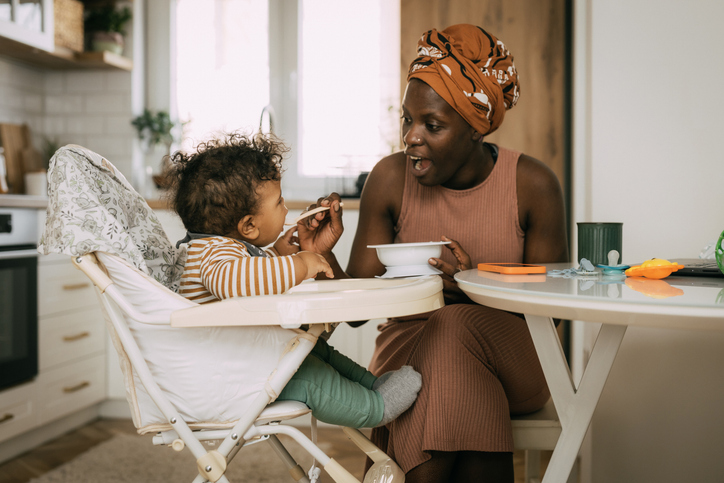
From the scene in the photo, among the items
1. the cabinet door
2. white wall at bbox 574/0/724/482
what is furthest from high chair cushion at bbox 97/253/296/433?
the cabinet door

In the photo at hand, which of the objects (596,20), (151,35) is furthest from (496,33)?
(151,35)

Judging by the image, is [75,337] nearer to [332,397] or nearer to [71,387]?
[71,387]

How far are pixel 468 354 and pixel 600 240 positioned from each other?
1.13 ft

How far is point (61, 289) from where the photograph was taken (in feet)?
7.94

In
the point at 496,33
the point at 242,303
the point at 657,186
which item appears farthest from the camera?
the point at 496,33

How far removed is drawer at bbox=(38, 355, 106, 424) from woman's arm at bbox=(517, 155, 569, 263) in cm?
198

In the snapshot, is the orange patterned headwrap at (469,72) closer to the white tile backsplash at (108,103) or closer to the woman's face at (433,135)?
the woman's face at (433,135)

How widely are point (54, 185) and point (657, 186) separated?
1550 mm

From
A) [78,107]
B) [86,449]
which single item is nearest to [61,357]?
[86,449]

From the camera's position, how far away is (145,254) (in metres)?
1.19

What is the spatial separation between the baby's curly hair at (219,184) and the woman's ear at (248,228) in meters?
0.01

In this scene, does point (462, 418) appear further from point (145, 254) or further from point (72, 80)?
point (72, 80)

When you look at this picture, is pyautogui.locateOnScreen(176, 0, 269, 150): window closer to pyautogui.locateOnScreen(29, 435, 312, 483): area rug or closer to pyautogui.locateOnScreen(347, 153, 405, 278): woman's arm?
pyautogui.locateOnScreen(29, 435, 312, 483): area rug

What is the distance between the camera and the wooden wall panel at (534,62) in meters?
2.52
